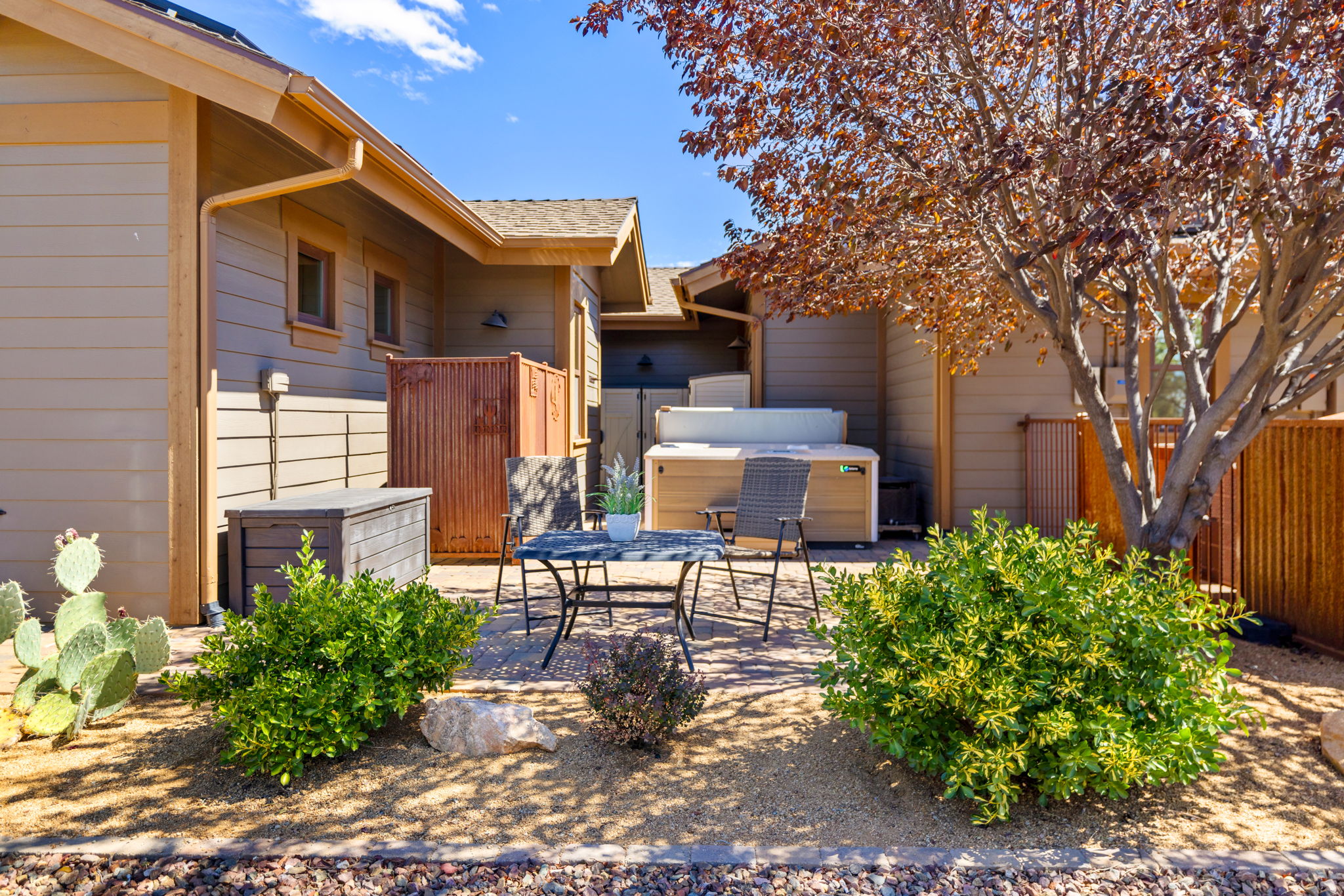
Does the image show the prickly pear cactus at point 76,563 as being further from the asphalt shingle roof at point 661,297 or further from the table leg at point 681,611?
the asphalt shingle roof at point 661,297

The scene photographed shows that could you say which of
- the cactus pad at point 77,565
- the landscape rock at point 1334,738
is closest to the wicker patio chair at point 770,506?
the landscape rock at point 1334,738

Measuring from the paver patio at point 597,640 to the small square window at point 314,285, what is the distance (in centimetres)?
228

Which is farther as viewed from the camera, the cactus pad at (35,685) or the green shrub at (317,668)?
the cactus pad at (35,685)

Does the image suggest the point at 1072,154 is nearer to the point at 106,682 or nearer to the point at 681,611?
the point at 681,611

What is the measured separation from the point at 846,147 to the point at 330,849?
3.98 meters

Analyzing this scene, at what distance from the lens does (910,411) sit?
862cm

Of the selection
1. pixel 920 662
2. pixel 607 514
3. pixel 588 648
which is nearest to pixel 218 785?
pixel 588 648

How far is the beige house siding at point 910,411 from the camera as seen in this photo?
7.96 metres

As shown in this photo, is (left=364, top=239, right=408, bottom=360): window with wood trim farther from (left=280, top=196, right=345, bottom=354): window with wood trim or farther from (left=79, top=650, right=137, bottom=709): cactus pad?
(left=79, top=650, right=137, bottom=709): cactus pad

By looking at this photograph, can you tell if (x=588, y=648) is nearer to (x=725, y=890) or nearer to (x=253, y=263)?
(x=725, y=890)

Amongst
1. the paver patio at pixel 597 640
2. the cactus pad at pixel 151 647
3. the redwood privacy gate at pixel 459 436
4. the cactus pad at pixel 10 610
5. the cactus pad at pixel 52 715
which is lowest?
the paver patio at pixel 597 640

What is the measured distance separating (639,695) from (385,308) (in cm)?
600

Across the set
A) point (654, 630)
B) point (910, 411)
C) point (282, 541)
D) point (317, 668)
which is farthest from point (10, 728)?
point (910, 411)

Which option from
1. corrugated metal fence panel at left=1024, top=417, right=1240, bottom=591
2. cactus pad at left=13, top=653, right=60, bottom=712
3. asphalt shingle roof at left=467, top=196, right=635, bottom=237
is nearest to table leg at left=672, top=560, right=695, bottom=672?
cactus pad at left=13, top=653, right=60, bottom=712
